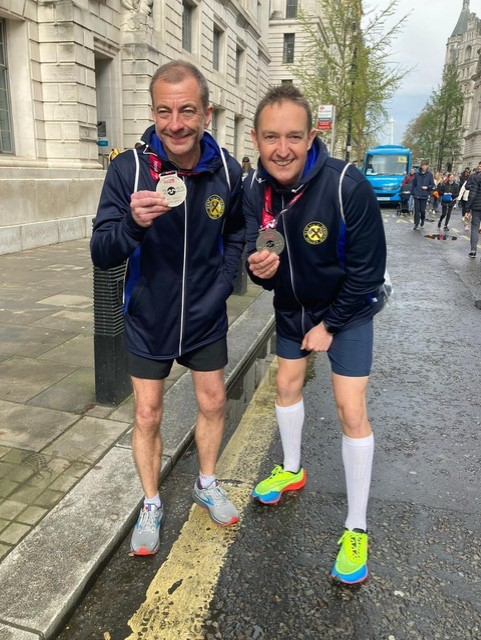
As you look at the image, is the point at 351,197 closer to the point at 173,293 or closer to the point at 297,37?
the point at 173,293

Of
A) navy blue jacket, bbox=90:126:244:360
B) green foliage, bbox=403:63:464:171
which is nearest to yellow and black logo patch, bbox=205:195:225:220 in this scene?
navy blue jacket, bbox=90:126:244:360

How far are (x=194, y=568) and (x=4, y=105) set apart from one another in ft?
39.3

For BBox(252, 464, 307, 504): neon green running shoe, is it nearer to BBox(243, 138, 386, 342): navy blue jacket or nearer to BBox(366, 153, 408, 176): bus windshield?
BBox(243, 138, 386, 342): navy blue jacket

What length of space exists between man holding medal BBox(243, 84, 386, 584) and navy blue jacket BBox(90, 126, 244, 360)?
0.15 metres

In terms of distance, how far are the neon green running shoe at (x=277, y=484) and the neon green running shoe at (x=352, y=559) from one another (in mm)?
485

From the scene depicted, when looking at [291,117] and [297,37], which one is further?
[297,37]

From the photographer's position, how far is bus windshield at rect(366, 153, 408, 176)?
1153 inches

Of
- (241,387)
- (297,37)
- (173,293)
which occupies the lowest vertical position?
(241,387)

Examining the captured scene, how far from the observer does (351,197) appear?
2.08 meters

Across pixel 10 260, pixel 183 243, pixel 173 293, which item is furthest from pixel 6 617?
pixel 10 260

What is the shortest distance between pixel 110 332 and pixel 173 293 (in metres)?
1.55

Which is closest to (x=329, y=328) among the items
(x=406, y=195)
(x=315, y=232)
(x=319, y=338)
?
(x=319, y=338)

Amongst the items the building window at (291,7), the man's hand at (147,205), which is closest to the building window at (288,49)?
the building window at (291,7)

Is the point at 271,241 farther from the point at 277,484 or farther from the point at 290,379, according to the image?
the point at 277,484
